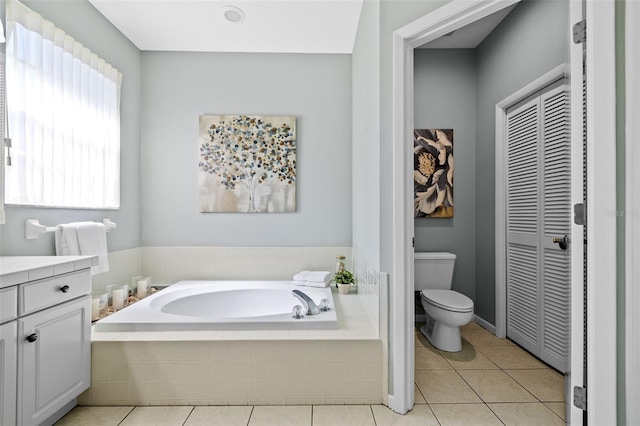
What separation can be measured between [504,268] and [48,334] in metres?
3.01

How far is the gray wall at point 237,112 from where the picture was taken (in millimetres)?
3082

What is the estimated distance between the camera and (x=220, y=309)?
9.07ft

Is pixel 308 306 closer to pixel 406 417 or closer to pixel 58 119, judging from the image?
pixel 406 417

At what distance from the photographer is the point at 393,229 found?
71.7 inches

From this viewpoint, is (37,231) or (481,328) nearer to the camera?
(37,231)

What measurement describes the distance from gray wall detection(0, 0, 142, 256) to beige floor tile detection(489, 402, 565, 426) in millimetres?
2667

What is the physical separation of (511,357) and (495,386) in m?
0.52

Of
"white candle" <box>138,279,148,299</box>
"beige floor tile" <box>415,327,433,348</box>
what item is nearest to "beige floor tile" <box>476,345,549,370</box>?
"beige floor tile" <box>415,327,433,348</box>

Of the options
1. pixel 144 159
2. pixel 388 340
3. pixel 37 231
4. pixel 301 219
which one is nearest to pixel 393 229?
pixel 388 340

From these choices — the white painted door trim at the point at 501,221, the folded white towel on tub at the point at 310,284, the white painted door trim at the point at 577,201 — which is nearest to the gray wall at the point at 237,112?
the folded white towel on tub at the point at 310,284

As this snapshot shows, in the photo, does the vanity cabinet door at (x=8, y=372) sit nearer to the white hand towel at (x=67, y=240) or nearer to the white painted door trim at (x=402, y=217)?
the white hand towel at (x=67, y=240)

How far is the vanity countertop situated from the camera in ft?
4.43

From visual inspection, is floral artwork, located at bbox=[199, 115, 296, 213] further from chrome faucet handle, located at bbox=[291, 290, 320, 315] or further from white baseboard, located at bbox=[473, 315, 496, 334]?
white baseboard, located at bbox=[473, 315, 496, 334]

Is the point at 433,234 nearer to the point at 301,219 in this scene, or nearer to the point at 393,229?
the point at 301,219
